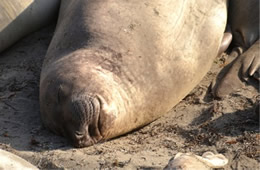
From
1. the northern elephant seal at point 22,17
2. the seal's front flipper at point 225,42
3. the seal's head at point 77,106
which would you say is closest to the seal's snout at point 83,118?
the seal's head at point 77,106

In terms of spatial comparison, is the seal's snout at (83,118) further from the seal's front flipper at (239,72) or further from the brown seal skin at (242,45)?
the brown seal skin at (242,45)

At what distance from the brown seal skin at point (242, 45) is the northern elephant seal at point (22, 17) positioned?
1.78 m

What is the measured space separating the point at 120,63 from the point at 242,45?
1.90 metres

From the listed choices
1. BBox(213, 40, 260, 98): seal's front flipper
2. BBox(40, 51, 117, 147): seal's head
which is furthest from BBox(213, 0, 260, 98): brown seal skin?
BBox(40, 51, 117, 147): seal's head

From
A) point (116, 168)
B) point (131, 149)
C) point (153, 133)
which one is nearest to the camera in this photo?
point (116, 168)

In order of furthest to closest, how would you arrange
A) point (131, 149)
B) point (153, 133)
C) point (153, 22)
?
point (153, 22) < point (153, 133) < point (131, 149)

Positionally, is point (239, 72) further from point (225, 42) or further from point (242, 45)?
point (242, 45)

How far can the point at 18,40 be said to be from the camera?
6.26m

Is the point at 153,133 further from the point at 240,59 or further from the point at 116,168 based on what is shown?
the point at 240,59

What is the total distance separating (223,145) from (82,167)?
107 centimetres

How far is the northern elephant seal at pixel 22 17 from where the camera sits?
6109 millimetres

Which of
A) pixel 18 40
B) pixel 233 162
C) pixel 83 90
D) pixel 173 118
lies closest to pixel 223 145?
pixel 233 162

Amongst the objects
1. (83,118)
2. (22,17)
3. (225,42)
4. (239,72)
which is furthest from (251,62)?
(22,17)

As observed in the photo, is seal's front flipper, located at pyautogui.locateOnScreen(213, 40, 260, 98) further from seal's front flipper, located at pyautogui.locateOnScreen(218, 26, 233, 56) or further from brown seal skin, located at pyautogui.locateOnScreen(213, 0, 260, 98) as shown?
seal's front flipper, located at pyautogui.locateOnScreen(218, 26, 233, 56)
